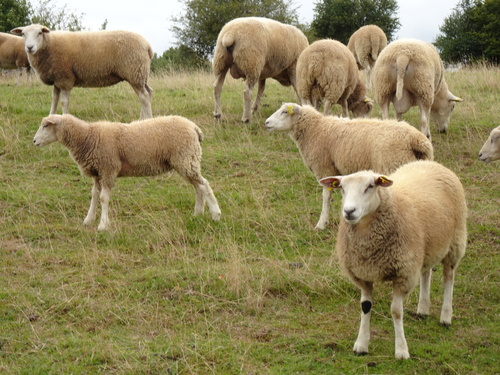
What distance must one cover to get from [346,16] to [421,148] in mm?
21129

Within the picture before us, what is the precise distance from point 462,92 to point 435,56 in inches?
159

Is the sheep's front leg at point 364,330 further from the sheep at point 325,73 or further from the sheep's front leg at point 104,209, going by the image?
the sheep at point 325,73

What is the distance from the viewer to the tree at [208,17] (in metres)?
30.5

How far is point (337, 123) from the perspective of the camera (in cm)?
811

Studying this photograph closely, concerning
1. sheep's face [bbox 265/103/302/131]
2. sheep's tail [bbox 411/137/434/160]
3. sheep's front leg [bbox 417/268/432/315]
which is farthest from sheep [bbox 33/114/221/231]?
sheep's front leg [bbox 417/268/432/315]

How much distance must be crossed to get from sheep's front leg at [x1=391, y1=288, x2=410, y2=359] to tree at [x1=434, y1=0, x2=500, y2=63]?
22.5 m

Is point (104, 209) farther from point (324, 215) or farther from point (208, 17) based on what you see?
point (208, 17)

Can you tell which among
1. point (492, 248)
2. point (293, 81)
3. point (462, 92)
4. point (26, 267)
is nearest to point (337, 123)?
point (492, 248)

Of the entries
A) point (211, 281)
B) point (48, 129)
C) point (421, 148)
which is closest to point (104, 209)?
point (48, 129)

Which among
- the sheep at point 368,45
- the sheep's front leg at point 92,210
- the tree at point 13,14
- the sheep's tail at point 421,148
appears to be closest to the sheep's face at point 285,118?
the sheep's tail at point 421,148

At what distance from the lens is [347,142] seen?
7.71 m

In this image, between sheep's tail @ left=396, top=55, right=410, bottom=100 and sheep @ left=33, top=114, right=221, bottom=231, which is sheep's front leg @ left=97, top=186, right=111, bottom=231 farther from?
sheep's tail @ left=396, top=55, right=410, bottom=100

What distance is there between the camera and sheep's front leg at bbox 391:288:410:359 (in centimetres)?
496

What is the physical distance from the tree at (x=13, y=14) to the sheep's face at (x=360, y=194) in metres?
25.4
